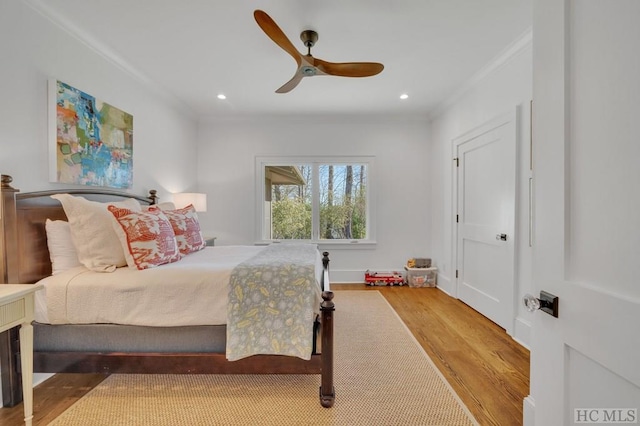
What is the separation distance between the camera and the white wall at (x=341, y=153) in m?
4.31

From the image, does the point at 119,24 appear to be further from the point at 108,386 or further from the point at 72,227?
the point at 108,386

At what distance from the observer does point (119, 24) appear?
2145 mm

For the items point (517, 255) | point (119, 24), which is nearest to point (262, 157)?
point (119, 24)

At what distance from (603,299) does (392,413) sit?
1.36 m

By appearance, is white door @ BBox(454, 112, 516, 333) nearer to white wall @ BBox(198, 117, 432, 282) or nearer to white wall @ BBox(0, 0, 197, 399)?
white wall @ BBox(198, 117, 432, 282)

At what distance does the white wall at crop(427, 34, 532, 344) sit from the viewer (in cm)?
242

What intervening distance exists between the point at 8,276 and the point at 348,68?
8.42 ft

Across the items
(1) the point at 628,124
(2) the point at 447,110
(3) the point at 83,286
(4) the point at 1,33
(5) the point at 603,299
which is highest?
(2) the point at 447,110

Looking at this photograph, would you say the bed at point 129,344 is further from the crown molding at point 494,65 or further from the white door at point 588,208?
the crown molding at point 494,65

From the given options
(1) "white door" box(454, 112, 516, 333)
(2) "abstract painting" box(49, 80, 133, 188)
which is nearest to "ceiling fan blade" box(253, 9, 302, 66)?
(2) "abstract painting" box(49, 80, 133, 188)

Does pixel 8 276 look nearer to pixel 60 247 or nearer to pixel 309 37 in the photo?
pixel 60 247

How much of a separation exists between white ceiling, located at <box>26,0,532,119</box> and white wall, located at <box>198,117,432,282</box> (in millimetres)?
865

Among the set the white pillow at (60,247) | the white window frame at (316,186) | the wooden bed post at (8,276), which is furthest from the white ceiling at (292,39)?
the white pillow at (60,247)

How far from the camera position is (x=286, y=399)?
1.73 meters
